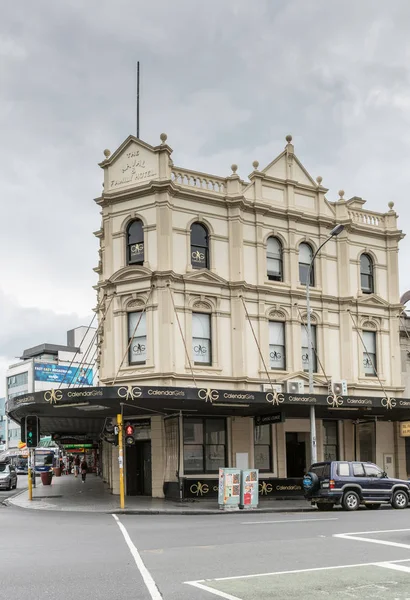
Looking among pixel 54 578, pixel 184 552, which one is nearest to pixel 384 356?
pixel 184 552

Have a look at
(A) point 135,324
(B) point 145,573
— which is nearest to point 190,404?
(A) point 135,324

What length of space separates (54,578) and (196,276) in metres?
19.6

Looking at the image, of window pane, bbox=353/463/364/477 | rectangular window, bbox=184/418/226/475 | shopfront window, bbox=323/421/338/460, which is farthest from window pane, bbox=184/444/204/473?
window pane, bbox=353/463/364/477

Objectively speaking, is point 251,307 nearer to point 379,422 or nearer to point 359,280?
point 359,280

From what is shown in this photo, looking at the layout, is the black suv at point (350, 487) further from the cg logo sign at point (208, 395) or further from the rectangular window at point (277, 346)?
the rectangular window at point (277, 346)

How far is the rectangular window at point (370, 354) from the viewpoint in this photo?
33.9 meters

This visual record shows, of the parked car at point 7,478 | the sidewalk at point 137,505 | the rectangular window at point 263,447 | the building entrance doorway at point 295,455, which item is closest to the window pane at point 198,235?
the rectangular window at point 263,447

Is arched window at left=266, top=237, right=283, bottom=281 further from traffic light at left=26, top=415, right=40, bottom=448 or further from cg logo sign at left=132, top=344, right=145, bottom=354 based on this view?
traffic light at left=26, top=415, right=40, bottom=448

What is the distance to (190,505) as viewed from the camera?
26.0 m

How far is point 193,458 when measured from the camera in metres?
29.0

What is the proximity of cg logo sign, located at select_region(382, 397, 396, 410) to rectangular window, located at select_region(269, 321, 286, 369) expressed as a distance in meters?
4.39

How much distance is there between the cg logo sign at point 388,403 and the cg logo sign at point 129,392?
10586 millimetres

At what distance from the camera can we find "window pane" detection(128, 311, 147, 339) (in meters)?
29.0

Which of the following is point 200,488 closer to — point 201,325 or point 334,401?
point 334,401
